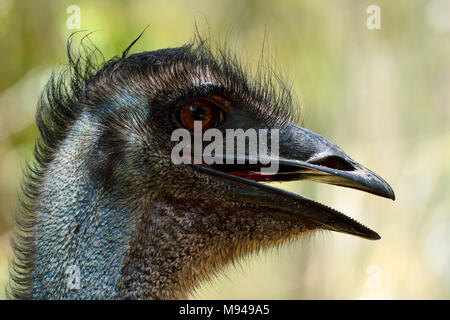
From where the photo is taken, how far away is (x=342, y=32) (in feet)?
26.7

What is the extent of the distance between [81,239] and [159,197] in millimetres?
325

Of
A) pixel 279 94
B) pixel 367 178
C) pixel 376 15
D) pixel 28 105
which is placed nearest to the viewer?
pixel 367 178

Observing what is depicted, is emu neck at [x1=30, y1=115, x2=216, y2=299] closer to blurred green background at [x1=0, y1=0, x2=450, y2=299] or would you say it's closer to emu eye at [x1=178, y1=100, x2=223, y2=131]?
emu eye at [x1=178, y1=100, x2=223, y2=131]

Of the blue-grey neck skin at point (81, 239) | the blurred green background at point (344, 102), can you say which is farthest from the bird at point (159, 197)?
the blurred green background at point (344, 102)

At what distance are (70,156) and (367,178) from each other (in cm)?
112

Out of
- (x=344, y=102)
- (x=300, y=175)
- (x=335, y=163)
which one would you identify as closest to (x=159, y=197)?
(x=300, y=175)

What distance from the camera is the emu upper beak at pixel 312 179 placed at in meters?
2.60

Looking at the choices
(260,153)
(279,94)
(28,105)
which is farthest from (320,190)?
(260,153)

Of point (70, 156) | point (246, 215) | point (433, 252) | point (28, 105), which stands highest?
point (70, 156)

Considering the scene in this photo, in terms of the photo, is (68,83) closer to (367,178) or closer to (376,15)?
(367,178)

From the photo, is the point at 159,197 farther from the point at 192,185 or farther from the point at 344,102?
the point at 344,102

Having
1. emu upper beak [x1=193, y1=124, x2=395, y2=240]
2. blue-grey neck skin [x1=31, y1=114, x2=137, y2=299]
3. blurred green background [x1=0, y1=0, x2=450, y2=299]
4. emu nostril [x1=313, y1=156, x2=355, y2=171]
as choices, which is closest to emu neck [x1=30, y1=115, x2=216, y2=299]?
blue-grey neck skin [x1=31, y1=114, x2=137, y2=299]

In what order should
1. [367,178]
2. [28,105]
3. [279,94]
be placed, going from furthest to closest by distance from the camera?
[28,105] → [279,94] → [367,178]

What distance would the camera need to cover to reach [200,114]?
8.88 feet
